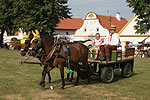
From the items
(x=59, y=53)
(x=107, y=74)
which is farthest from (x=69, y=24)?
(x=59, y=53)

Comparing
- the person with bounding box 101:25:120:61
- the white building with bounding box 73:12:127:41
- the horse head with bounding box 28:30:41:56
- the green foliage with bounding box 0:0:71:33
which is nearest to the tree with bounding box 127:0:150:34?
the green foliage with bounding box 0:0:71:33

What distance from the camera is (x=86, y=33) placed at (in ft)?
152

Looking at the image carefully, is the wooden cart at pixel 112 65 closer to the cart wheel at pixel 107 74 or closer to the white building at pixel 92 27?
the cart wheel at pixel 107 74

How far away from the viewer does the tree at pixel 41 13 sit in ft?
88.1

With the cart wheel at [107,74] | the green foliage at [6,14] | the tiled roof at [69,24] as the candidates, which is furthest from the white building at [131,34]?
the cart wheel at [107,74]

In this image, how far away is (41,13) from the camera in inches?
1064

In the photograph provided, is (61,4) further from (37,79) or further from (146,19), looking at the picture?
(37,79)

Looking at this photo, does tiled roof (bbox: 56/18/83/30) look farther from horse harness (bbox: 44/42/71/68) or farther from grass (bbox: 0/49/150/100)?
horse harness (bbox: 44/42/71/68)

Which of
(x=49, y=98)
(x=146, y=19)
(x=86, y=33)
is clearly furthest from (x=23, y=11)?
(x=49, y=98)

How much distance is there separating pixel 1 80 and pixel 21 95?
2.70m

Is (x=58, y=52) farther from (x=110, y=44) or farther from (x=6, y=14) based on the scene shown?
(x=6, y=14)

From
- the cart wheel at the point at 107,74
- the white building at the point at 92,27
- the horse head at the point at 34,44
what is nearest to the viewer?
the horse head at the point at 34,44

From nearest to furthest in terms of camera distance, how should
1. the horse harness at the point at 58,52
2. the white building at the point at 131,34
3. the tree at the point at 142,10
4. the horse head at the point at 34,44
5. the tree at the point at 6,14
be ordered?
1. the horse head at the point at 34,44
2. the horse harness at the point at 58,52
3. the tree at the point at 142,10
4. the tree at the point at 6,14
5. the white building at the point at 131,34

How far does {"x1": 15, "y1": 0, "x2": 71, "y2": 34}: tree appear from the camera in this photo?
26.9 metres
